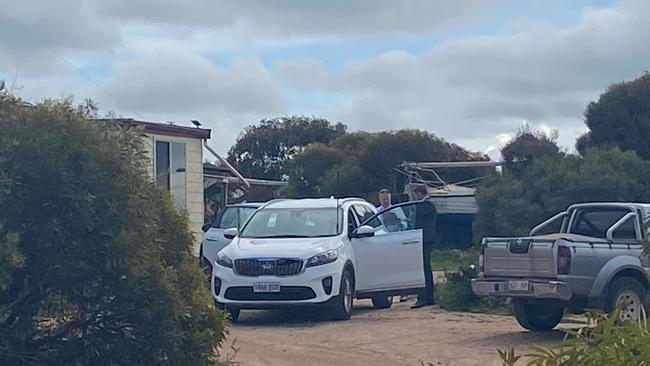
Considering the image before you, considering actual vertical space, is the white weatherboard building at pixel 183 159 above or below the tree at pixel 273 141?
below

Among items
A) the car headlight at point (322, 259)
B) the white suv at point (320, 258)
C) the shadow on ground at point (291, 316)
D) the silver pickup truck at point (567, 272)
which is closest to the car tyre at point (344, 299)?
the white suv at point (320, 258)

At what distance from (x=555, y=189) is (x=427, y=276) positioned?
12936 mm

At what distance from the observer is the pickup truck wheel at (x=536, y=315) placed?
14141mm

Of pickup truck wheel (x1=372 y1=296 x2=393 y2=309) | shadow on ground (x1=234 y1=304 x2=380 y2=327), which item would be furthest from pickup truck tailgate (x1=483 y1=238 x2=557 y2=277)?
pickup truck wheel (x1=372 y1=296 x2=393 y2=309)

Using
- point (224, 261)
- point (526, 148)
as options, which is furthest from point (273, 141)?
point (224, 261)

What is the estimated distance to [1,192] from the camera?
680cm

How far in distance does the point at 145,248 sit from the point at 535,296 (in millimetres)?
6959

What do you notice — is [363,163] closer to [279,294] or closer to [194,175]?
[194,175]

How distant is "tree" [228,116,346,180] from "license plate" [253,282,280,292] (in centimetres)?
4932

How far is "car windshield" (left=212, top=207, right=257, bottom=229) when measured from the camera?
19.9 metres

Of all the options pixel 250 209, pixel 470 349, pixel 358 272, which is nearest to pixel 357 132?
pixel 250 209

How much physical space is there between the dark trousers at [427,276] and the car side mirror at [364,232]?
98 centimetres

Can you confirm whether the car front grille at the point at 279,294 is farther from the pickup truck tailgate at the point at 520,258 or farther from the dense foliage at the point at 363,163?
the dense foliage at the point at 363,163

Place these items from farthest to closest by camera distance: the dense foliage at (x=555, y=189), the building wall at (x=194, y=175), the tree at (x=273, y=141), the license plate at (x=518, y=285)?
the tree at (x=273, y=141)
the dense foliage at (x=555, y=189)
the building wall at (x=194, y=175)
the license plate at (x=518, y=285)
